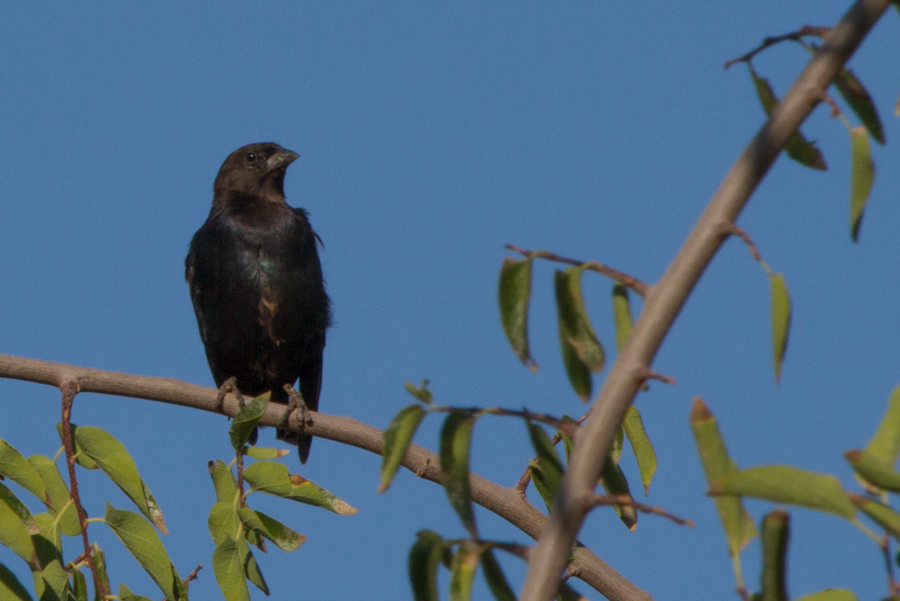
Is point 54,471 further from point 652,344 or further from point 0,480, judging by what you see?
point 652,344

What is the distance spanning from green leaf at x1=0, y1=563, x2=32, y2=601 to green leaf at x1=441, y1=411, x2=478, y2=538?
1289mm

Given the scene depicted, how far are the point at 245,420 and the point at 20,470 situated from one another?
55 centimetres

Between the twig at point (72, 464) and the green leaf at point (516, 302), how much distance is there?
1304 mm

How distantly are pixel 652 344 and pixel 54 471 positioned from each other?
190cm

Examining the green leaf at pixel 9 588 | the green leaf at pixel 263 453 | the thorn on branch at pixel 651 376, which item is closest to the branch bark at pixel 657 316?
the thorn on branch at pixel 651 376

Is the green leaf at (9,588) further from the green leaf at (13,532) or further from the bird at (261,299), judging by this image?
the bird at (261,299)

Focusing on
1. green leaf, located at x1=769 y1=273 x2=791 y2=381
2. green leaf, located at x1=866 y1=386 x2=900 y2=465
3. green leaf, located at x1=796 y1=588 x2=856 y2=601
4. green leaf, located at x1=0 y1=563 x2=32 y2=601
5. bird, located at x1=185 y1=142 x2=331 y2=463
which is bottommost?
green leaf, located at x1=796 y1=588 x2=856 y2=601

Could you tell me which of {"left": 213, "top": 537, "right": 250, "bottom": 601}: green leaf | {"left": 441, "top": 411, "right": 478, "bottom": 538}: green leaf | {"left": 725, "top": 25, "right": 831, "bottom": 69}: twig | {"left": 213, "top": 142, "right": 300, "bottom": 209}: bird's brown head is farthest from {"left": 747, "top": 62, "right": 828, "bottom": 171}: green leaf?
{"left": 213, "top": 142, "right": 300, "bottom": 209}: bird's brown head

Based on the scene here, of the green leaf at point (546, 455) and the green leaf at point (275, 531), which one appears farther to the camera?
the green leaf at point (275, 531)

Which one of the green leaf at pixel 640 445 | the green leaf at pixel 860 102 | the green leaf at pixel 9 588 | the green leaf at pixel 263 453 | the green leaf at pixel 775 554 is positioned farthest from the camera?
the green leaf at pixel 263 453

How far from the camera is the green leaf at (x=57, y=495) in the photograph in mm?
2572

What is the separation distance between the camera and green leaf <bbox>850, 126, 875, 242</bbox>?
133 centimetres

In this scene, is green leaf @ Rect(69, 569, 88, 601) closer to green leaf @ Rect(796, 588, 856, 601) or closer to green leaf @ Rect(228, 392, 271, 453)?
green leaf @ Rect(228, 392, 271, 453)

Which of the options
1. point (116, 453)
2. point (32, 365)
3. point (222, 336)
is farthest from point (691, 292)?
point (222, 336)
